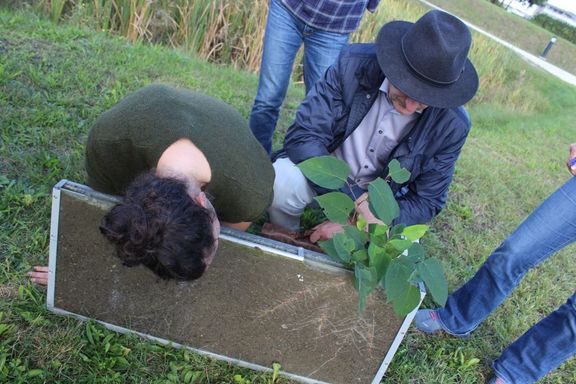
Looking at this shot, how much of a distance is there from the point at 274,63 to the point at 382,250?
1506 mm

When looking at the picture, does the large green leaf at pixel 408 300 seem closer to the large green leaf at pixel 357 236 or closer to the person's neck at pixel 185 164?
the large green leaf at pixel 357 236

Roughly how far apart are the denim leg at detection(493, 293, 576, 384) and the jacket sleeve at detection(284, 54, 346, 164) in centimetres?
113

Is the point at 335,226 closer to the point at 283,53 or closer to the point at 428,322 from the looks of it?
the point at 428,322

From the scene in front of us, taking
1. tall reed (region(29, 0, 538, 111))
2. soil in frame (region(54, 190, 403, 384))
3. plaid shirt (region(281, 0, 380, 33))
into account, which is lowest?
tall reed (region(29, 0, 538, 111))

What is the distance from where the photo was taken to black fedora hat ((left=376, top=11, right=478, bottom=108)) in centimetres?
170

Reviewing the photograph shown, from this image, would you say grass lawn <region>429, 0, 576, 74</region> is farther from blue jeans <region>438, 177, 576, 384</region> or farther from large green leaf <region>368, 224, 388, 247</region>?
large green leaf <region>368, 224, 388, 247</region>

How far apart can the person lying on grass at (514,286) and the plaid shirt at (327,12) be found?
4.26 feet

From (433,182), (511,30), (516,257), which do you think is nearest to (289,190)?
(433,182)

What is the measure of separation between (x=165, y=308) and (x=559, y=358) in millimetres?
1529

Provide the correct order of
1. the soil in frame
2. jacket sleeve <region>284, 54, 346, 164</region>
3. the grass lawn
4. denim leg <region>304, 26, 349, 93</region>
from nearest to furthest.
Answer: the soil in frame → jacket sleeve <region>284, 54, 346, 164</region> → denim leg <region>304, 26, 349, 93</region> → the grass lawn

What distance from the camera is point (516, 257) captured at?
6.00 feet

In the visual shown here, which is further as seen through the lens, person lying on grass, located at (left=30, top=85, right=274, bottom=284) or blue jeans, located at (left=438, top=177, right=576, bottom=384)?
blue jeans, located at (left=438, top=177, right=576, bottom=384)

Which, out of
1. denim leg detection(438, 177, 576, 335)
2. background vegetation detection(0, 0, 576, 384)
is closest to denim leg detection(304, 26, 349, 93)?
background vegetation detection(0, 0, 576, 384)

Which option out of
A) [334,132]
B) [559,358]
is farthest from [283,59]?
[559,358]
